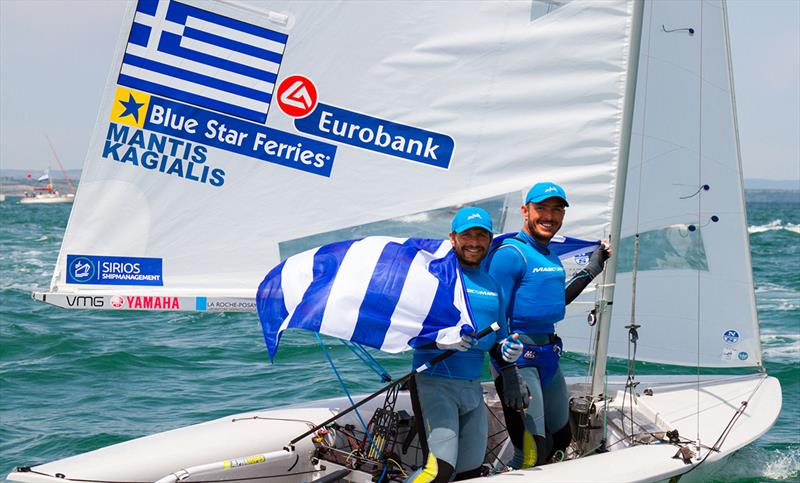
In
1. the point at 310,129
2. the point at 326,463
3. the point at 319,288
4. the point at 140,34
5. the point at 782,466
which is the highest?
the point at 140,34

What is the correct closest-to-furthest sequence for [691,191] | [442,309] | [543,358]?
[442,309] < [543,358] < [691,191]

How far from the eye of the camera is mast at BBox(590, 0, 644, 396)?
4.55 m

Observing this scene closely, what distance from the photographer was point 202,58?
14.6ft

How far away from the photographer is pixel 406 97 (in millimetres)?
4531

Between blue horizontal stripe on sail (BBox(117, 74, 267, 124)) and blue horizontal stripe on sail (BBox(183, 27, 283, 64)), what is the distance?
0.25m

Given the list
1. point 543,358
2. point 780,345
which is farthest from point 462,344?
point 780,345

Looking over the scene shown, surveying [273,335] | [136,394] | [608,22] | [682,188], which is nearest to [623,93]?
[608,22]

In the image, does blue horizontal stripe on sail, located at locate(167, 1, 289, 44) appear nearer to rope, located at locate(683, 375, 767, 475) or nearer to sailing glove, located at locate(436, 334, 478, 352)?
sailing glove, located at locate(436, 334, 478, 352)

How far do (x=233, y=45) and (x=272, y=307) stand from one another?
4.28 feet

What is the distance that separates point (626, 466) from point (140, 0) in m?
2.93

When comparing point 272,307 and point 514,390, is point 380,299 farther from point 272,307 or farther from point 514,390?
point 514,390

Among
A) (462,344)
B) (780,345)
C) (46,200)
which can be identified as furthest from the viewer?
(46,200)

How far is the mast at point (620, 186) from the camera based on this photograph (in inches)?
179

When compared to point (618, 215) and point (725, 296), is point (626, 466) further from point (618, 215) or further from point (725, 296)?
point (725, 296)
